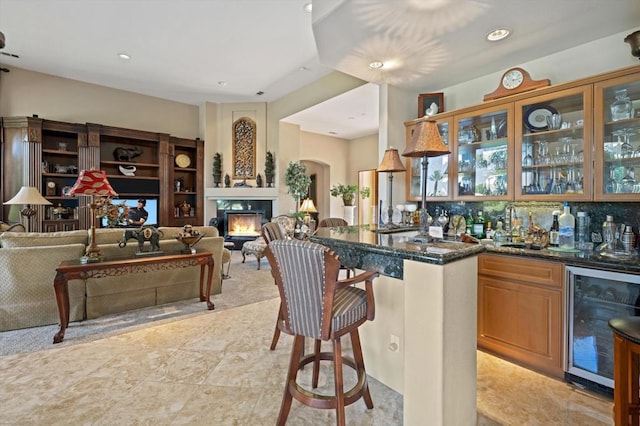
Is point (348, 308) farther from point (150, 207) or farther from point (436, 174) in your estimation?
point (150, 207)

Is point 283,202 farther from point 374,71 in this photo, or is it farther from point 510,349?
point 510,349

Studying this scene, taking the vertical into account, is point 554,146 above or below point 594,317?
above

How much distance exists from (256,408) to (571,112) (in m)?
3.40

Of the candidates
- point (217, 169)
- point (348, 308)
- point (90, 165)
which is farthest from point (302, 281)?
point (90, 165)

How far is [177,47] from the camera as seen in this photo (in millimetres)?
4598

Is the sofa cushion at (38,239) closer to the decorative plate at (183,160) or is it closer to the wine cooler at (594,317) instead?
the decorative plate at (183,160)

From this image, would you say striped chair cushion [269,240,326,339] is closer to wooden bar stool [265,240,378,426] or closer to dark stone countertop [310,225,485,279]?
wooden bar stool [265,240,378,426]

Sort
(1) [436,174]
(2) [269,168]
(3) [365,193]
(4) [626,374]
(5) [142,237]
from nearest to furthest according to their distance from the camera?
1. (4) [626,374]
2. (5) [142,237]
3. (1) [436,174]
4. (2) [269,168]
5. (3) [365,193]

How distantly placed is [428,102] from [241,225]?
17.1 ft

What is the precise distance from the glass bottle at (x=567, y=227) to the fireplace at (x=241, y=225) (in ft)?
18.8

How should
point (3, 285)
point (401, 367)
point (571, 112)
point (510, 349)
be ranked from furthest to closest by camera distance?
point (3, 285) < point (571, 112) < point (510, 349) < point (401, 367)

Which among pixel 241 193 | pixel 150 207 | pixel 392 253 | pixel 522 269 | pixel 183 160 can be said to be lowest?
pixel 522 269

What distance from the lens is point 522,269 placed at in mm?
2258

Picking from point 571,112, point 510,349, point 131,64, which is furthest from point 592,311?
point 131,64
